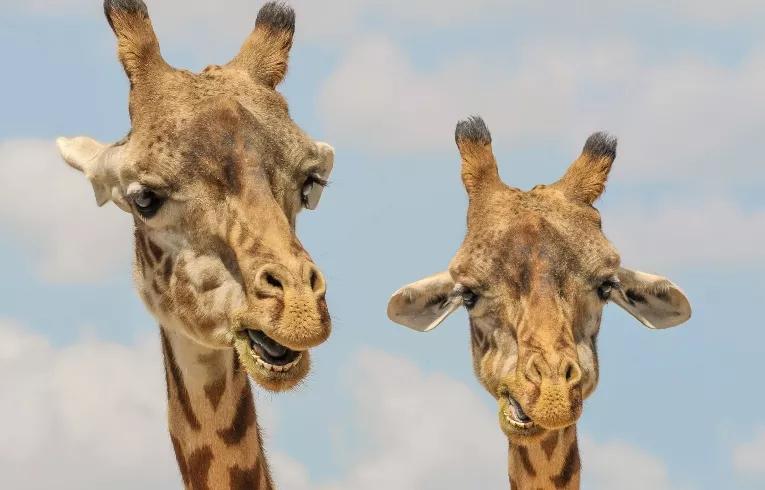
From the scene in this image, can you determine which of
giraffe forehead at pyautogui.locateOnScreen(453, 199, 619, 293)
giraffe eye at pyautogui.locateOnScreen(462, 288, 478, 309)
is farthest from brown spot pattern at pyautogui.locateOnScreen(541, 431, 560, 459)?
giraffe eye at pyautogui.locateOnScreen(462, 288, 478, 309)

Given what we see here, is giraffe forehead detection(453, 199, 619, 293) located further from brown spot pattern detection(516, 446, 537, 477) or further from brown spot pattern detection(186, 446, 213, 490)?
brown spot pattern detection(186, 446, 213, 490)

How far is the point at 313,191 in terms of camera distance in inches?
325

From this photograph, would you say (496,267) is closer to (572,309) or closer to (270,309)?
(572,309)

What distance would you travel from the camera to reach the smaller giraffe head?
9977 mm

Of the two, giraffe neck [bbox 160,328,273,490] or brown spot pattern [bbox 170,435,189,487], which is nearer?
giraffe neck [bbox 160,328,273,490]

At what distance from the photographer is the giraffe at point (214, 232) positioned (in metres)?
7.21

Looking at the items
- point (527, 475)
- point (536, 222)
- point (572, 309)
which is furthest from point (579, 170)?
point (527, 475)

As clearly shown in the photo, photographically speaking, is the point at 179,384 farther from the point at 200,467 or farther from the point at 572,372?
the point at 572,372

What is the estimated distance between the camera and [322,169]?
320 inches

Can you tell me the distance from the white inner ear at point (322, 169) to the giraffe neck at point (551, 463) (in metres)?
3.30

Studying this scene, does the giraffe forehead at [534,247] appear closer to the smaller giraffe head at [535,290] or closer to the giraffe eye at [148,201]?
the smaller giraffe head at [535,290]

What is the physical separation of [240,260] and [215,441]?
4.05 ft

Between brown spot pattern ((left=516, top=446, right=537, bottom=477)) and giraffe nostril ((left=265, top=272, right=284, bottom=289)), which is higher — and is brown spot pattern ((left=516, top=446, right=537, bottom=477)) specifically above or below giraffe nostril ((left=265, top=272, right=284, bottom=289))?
above

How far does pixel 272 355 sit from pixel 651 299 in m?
5.56
